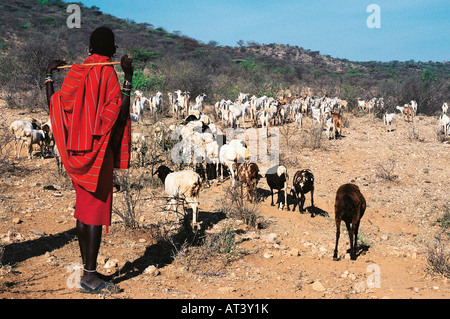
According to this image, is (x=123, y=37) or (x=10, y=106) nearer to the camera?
(x=10, y=106)

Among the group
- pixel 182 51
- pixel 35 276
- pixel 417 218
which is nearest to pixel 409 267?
pixel 417 218

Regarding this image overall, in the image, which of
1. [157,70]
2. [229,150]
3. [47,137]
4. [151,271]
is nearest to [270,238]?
[151,271]

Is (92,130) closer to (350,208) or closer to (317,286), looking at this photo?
(317,286)

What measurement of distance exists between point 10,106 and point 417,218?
14.6 m

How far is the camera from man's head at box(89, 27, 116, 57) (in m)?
3.30

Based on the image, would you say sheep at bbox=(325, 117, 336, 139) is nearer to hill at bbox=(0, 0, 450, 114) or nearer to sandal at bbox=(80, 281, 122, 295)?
hill at bbox=(0, 0, 450, 114)

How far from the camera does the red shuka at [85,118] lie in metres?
3.16

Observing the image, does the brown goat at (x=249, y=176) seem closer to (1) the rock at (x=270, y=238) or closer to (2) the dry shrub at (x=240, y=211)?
(2) the dry shrub at (x=240, y=211)

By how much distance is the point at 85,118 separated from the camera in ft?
10.4

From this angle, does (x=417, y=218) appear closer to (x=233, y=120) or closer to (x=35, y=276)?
(x=35, y=276)

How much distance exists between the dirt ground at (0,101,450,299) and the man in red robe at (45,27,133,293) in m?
0.56

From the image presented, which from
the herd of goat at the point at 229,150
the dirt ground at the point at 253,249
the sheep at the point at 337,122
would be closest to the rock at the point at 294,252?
the dirt ground at the point at 253,249

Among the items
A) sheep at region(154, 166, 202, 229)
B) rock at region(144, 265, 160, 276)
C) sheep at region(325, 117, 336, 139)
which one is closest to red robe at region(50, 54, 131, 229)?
rock at region(144, 265, 160, 276)

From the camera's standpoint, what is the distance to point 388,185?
29.7ft
